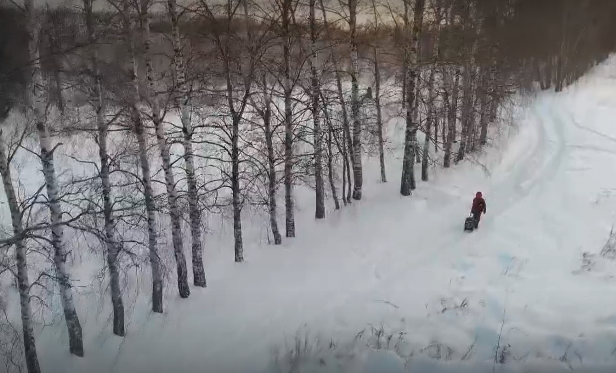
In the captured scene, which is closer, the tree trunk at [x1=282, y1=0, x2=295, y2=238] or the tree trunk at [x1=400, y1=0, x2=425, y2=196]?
the tree trunk at [x1=282, y1=0, x2=295, y2=238]

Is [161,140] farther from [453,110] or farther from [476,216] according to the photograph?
[453,110]

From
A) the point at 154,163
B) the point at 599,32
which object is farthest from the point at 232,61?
the point at 599,32

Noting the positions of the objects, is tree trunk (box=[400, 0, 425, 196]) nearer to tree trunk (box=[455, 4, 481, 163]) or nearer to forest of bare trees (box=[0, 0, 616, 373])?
forest of bare trees (box=[0, 0, 616, 373])

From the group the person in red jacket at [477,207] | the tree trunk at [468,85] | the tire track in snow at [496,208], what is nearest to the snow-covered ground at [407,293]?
the tire track in snow at [496,208]

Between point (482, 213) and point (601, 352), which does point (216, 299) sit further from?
point (482, 213)

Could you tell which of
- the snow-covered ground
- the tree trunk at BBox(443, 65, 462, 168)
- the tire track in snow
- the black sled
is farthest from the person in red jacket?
the tree trunk at BBox(443, 65, 462, 168)
